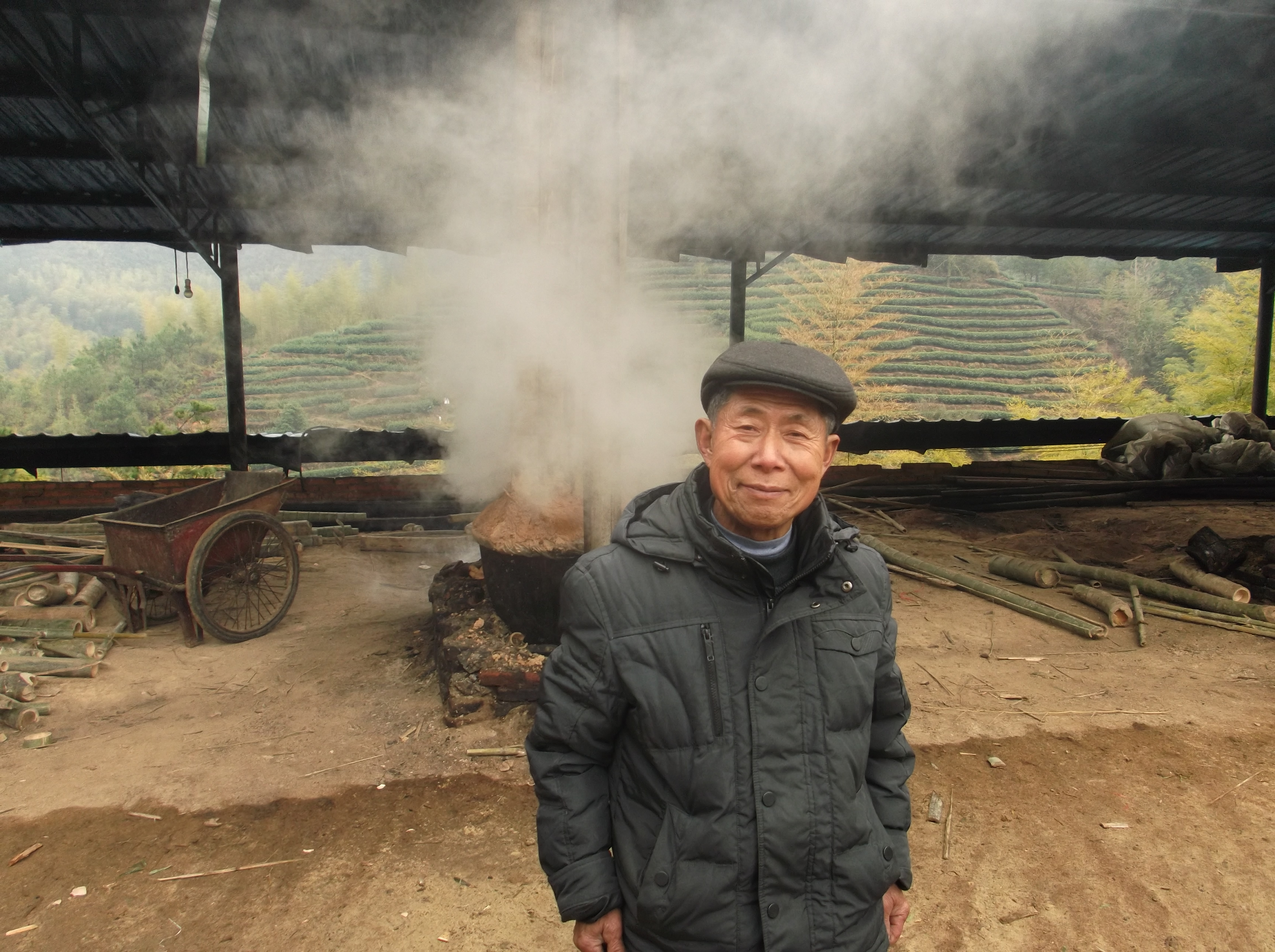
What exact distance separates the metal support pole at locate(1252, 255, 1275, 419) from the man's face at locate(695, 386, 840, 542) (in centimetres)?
1420

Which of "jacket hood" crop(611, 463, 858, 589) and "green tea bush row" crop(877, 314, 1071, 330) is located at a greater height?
"green tea bush row" crop(877, 314, 1071, 330)

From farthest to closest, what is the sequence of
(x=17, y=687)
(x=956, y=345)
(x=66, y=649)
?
(x=956, y=345)
(x=66, y=649)
(x=17, y=687)

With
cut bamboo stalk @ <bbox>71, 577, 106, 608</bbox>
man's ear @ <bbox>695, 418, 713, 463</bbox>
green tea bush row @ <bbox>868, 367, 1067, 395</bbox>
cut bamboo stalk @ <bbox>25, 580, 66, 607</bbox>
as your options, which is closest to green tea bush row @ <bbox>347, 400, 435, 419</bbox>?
green tea bush row @ <bbox>868, 367, 1067, 395</bbox>

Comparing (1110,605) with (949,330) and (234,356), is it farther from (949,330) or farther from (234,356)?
(949,330)

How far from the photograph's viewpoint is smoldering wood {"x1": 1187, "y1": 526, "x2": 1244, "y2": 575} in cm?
566

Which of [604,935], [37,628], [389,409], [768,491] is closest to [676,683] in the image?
[768,491]

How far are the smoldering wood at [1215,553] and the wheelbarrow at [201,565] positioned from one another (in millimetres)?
6991

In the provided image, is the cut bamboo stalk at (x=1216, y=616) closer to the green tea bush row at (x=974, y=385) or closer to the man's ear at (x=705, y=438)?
the man's ear at (x=705, y=438)

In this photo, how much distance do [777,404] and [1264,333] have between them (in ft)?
48.4

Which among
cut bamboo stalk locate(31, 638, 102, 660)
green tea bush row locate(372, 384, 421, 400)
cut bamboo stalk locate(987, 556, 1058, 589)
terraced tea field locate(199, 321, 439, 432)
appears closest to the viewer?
cut bamboo stalk locate(31, 638, 102, 660)

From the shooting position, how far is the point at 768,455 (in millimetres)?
1284

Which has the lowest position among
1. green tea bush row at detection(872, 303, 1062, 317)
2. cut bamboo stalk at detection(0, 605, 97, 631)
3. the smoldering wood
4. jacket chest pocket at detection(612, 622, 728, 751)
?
cut bamboo stalk at detection(0, 605, 97, 631)

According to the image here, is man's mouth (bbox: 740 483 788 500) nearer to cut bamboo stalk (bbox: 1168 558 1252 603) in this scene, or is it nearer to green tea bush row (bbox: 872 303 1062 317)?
cut bamboo stalk (bbox: 1168 558 1252 603)

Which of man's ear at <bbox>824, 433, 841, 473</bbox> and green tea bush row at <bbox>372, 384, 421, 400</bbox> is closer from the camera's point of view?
man's ear at <bbox>824, 433, 841, 473</bbox>
